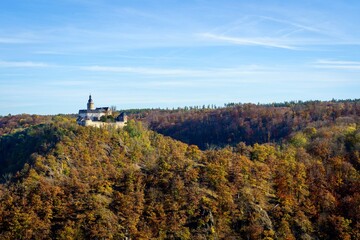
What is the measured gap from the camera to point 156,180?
3004 inches

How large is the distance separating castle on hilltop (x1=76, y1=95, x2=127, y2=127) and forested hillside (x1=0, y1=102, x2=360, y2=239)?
17.9 ft

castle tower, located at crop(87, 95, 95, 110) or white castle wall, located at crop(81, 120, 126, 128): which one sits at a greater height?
castle tower, located at crop(87, 95, 95, 110)

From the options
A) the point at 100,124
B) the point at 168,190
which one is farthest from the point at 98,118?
the point at 168,190

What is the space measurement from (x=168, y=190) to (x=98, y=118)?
1858 inches

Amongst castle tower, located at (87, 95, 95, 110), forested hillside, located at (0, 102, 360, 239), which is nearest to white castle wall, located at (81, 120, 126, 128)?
forested hillside, located at (0, 102, 360, 239)

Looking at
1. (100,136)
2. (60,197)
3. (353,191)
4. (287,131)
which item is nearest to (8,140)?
(100,136)

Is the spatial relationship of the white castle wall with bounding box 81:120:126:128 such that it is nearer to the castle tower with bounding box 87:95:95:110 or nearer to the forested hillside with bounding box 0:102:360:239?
the forested hillside with bounding box 0:102:360:239

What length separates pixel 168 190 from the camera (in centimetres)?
7519

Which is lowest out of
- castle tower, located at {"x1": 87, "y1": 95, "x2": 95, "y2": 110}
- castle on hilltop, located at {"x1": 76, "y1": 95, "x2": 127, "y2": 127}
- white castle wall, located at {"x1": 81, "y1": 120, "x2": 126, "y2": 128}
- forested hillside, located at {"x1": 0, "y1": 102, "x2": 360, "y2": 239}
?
forested hillside, located at {"x1": 0, "y1": 102, "x2": 360, "y2": 239}

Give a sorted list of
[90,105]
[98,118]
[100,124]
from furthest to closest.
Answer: [90,105] → [98,118] → [100,124]

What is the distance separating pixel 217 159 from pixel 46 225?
37008mm

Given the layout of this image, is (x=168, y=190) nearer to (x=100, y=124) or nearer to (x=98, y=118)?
(x=100, y=124)

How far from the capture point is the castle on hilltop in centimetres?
10900

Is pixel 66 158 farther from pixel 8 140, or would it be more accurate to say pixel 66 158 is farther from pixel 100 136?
pixel 8 140
